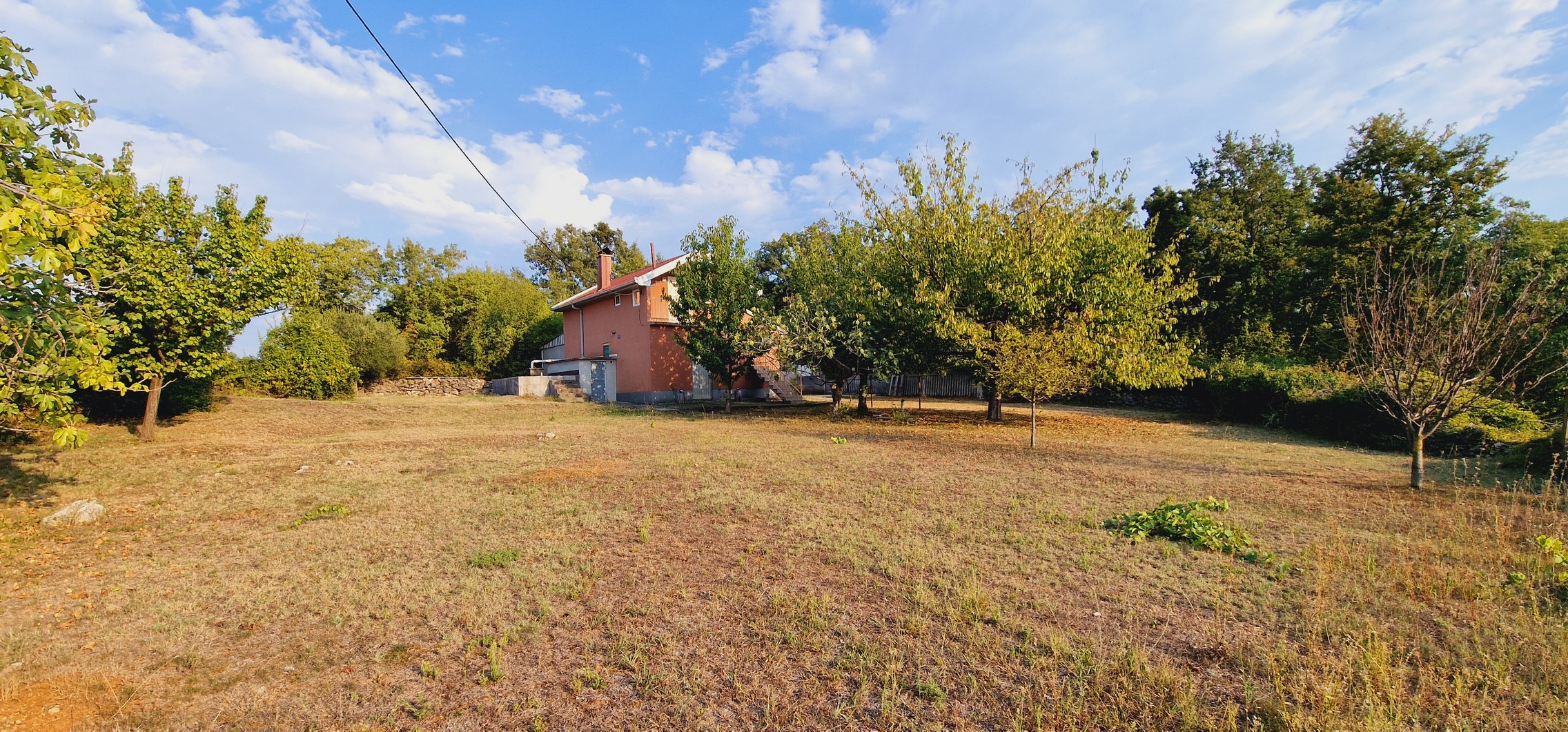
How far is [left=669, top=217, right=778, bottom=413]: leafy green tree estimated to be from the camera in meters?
19.9

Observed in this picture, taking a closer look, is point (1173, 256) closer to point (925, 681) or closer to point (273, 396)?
point (925, 681)

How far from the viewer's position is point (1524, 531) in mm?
5789

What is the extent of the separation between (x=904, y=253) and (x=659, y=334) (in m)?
12.6

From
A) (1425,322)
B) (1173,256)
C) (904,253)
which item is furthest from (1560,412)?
(904,253)

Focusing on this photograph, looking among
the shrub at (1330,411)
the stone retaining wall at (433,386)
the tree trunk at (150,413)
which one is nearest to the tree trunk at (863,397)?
the shrub at (1330,411)

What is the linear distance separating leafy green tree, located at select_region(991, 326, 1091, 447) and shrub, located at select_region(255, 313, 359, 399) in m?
21.7

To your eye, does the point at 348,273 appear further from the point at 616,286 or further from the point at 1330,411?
the point at 1330,411

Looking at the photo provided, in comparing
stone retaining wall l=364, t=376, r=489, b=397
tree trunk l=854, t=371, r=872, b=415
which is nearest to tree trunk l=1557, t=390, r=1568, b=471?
tree trunk l=854, t=371, r=872, b=415

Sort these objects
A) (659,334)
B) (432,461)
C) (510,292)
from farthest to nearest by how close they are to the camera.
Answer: (510,292) < (659,334) < (432,461)

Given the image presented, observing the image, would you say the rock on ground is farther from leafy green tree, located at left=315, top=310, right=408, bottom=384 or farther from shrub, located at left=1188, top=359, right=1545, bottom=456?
leafy green tree, located at left=315, top=310, right=408, bottom=384

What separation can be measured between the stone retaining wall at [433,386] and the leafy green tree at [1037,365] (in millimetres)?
25521

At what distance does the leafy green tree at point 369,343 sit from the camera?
25.6 meters

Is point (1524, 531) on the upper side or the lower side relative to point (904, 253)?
lower

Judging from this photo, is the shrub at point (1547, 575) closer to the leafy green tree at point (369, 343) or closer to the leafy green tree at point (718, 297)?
the leafy green tree at point (718, 297)
